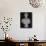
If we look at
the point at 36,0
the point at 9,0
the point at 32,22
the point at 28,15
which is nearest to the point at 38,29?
the point at 32,22

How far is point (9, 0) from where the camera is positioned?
16.1 ft

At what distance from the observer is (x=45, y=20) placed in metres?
4.91

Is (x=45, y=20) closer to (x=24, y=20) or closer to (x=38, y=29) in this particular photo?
A: (x=38, y=29)

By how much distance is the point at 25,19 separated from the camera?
16.2 feet

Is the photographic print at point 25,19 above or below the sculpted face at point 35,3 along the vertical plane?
below

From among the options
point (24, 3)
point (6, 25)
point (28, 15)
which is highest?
point (24, 3)

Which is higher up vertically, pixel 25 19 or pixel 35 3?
pixel 35 3

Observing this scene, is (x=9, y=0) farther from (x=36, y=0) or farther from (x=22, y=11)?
(x=36, y=0)

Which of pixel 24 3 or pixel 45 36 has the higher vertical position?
pixel 24 3

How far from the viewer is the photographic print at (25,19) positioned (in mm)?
4906

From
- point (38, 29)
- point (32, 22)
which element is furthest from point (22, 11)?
point (38, 29)

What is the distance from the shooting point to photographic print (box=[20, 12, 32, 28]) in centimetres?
491

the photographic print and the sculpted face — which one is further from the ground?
the sculpted face

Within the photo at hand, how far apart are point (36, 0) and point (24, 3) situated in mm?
497
